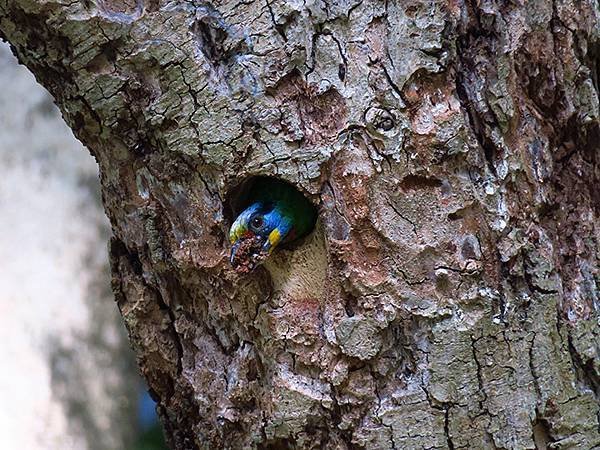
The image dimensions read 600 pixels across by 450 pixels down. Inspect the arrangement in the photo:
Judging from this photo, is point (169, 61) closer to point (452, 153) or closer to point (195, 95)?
point (195, 95)

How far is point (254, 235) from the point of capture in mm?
1437

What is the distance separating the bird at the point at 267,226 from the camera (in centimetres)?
144

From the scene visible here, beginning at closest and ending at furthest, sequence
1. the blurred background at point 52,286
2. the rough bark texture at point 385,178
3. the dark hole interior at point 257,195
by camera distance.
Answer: the rough bark texture at point 385,178 < the dark hole interior at point 257,195 < the blurred background at point 52,286

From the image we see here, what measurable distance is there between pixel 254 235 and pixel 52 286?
2.26 metres

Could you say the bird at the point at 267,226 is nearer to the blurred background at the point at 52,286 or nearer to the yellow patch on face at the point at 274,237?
the yellow patch on face at the point at 274,237

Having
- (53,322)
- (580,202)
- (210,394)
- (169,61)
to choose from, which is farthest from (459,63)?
(53,322)

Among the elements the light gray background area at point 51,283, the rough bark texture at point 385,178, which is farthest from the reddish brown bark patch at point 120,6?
the light gray background area at point 51,283

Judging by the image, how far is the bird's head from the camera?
4.72 feet

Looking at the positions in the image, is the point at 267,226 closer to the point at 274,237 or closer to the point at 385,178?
the point at 274,237

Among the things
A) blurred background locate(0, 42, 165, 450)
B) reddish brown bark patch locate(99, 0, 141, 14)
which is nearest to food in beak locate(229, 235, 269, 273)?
reddish brown bark patch locate(99, 0, 141, 14)

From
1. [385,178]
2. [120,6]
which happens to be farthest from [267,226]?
[120,6]

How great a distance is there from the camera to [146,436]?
3.12 m

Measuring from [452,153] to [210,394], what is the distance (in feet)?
2.24

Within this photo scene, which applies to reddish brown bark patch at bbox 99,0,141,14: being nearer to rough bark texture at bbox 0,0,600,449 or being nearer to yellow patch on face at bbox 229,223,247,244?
rough bark texture at bbox 0,0,600,449
